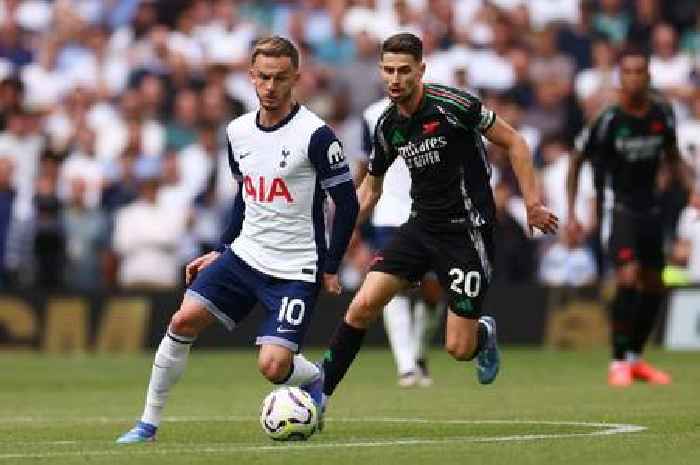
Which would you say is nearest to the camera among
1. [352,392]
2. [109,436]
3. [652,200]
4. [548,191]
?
[109,436]

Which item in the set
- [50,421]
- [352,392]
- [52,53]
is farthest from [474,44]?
[50,421]

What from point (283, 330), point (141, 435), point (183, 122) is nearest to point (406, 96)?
point (283, 330)

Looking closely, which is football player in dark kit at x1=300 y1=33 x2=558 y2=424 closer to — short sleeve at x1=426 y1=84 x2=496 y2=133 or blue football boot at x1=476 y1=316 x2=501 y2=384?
short sleeve at x1=426 y1=84 x2=496 y2=133

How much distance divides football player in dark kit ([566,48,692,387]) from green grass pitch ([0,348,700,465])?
52cm

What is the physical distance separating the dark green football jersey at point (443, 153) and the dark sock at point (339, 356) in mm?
875

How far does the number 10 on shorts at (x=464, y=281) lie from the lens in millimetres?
11977

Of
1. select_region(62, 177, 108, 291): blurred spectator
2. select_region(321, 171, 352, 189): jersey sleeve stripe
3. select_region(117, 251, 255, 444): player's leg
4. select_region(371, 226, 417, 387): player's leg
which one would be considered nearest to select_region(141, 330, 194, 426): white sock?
select_region(117, 251, 255, 444): player's leg

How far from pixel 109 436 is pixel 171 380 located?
2.33 ft

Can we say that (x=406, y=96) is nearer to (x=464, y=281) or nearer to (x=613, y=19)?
(x=464, y=281)

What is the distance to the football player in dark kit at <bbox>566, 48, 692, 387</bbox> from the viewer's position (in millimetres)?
16156

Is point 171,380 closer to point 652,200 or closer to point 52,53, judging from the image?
point 652,200

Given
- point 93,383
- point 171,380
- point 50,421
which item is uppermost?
point 171,380

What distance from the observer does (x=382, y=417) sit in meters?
12.6

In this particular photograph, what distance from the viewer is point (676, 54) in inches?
916
